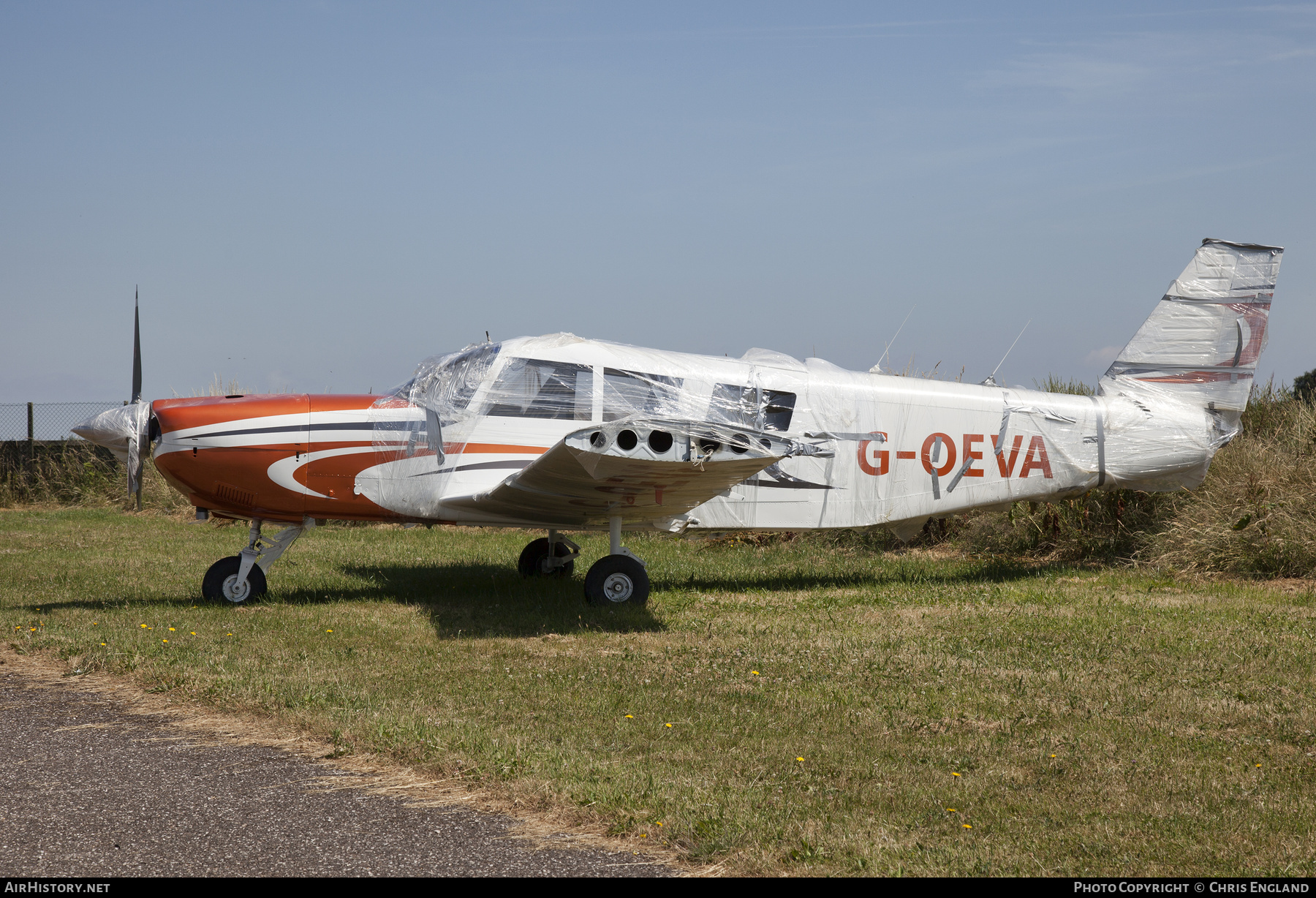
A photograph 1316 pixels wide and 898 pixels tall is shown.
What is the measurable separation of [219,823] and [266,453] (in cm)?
504

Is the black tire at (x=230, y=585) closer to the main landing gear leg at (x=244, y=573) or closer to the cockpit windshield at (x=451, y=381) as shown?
the main landing gear leg at (x=244, y=573)

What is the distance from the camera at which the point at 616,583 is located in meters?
8.32

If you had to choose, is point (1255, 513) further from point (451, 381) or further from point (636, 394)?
point (451, 381)

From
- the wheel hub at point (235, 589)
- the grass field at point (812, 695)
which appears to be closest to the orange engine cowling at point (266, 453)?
the wheel hub at point (235, 589)

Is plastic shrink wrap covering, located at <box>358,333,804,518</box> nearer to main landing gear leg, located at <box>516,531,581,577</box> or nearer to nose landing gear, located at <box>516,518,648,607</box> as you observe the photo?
nose landing gear, located at <box>516,518,648,607</box>

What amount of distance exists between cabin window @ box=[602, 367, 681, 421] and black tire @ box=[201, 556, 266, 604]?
3348mm

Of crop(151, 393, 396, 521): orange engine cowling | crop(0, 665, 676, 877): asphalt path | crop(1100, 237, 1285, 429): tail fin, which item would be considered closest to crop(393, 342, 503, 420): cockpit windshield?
crop(151, 393, 396, 521): orange engine cowling

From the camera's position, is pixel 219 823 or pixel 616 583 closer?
pixel 219 823

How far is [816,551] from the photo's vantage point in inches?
504

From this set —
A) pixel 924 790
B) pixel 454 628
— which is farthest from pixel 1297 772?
pixel 454 628

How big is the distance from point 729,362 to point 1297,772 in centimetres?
575

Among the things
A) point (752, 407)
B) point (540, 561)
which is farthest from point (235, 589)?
point (752, 407)

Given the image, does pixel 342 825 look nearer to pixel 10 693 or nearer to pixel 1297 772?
pixel 10 693

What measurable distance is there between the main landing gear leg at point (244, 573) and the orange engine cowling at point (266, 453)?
0.92 ft
